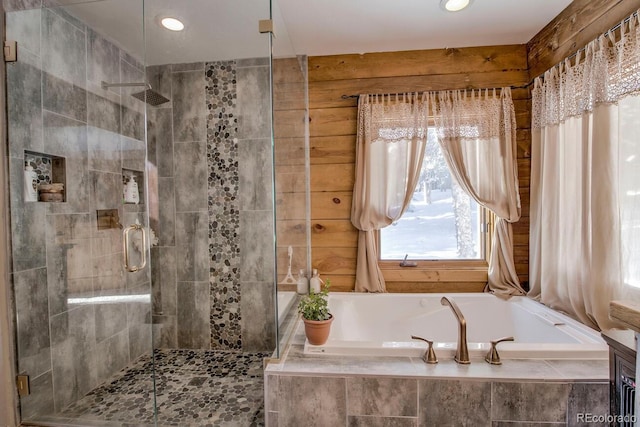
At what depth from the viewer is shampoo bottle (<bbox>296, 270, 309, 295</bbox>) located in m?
2.12

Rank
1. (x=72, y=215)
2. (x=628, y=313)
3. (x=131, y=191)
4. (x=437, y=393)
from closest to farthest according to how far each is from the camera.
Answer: (x=628, y=313) → (x=437, y=393) → (x=72, y=215) → (x=131, y=191)

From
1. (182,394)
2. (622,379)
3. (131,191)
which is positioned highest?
(131,191)

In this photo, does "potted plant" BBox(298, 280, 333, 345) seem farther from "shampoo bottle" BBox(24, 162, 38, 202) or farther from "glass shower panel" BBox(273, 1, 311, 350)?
"shampoo bottle" BBox(24, 162, 38, 202)

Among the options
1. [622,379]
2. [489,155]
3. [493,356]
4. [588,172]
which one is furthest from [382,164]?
[622,379]

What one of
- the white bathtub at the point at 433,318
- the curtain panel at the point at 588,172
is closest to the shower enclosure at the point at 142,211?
the white bathtub at the point at 433,318

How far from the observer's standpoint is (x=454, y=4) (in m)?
1.79

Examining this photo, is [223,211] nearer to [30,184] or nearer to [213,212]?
[213,212]

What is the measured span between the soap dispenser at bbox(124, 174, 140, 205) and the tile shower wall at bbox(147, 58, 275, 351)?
124 millimetres

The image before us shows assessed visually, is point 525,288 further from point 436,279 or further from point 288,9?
point 288,9

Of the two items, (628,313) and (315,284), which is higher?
(628,313)

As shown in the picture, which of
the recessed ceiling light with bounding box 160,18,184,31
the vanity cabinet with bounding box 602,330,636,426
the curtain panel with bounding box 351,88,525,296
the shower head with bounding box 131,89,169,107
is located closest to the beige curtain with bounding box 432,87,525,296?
the curtain panel with bounding box 351,88,525,296

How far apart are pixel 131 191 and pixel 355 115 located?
180cm

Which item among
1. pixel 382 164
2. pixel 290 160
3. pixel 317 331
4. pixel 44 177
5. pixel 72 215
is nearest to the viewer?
pixel 317 331

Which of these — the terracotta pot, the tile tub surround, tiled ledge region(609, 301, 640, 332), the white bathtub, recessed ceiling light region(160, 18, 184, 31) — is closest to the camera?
tiled ledge region(609, 301, 640, 332)
